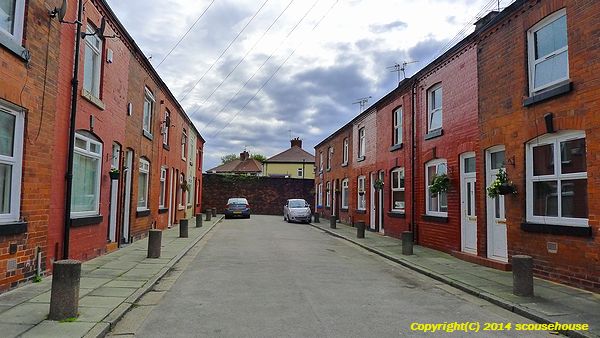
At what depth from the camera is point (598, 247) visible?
26.5 ft

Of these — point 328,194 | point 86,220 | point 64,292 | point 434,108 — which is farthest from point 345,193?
point 64,292

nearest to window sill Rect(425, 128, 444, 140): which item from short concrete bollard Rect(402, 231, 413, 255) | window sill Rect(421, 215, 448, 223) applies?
window sill Rect(421, 215, 448, 223)

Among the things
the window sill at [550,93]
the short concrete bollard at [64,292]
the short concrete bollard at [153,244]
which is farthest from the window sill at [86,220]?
the window sill at [550,93]

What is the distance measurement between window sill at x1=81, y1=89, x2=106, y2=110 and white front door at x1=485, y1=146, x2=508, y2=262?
9668mm

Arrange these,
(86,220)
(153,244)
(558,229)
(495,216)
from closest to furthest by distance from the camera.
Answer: (558,229) → (86,220) → (495,216) → (153,244)

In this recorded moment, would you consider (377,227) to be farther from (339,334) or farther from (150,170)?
(339,334)

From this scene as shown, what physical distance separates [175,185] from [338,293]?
58.0 ft

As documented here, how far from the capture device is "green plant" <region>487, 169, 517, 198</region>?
33.9 feet

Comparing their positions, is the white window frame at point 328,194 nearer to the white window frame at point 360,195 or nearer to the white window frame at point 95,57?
the white window frame at point 360,195

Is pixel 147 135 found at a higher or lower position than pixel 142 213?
higher

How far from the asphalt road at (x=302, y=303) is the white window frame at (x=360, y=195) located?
38.7ft

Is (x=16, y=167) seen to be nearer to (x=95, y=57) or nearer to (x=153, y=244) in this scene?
(x=95, y=57)

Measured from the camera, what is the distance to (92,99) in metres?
10.6

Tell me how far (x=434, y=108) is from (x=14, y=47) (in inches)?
480
